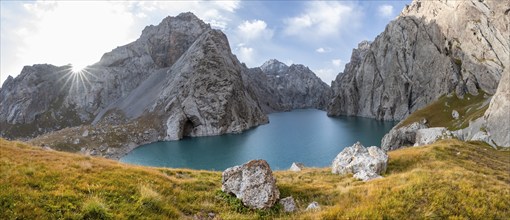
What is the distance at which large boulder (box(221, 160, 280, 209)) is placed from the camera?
13188 millimetres

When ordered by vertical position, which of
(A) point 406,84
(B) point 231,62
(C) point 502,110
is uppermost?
(B) point 231,62

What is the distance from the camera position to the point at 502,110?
215 ft

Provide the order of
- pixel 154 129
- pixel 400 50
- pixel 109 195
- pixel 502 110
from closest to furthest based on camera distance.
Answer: pixel 109 195 < pixel 502 110 < pixel 154 129 < pixel 400 50

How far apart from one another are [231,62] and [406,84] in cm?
11126

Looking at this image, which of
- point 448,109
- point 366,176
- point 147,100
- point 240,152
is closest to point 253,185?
point 366,176

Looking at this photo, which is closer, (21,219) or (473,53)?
(21,219)

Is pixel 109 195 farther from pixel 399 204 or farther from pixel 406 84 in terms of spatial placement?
pixel 406 84

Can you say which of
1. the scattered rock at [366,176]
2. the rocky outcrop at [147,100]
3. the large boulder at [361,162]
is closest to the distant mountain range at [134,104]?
the rocky outcrop at [147,100]

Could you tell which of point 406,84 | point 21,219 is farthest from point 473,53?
point 21,219

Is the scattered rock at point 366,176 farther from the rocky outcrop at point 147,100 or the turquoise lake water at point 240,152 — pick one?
the rocky outcrop at point 147,100

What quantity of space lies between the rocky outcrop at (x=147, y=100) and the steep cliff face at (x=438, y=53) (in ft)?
294

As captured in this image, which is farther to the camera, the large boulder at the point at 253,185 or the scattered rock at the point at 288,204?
the large boulder at the point at 253,185

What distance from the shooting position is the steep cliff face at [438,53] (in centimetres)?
11431

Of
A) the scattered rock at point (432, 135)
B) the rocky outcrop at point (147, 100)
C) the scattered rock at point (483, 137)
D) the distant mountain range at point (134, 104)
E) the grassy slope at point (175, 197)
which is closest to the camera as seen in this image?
the grassy slope at point (175, 197)
